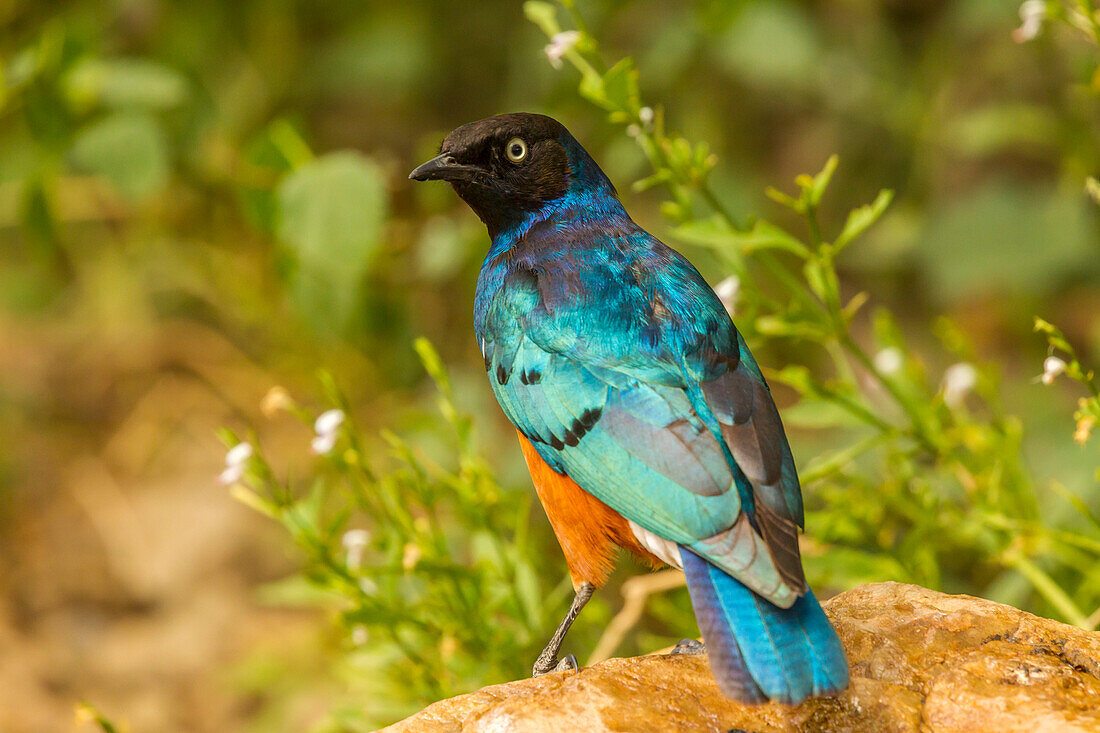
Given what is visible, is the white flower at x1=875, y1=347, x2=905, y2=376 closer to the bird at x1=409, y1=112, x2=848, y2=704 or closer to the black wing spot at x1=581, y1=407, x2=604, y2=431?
the bird at x1=409, y1=112, x2=848, y2=704

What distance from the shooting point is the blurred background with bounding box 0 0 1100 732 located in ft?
12.0

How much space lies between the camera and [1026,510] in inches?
110

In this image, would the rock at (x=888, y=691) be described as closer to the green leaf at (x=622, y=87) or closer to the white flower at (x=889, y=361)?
the white flower at (x=889, y=361)

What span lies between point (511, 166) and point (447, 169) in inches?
6.1

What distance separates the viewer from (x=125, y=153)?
3.62 metres

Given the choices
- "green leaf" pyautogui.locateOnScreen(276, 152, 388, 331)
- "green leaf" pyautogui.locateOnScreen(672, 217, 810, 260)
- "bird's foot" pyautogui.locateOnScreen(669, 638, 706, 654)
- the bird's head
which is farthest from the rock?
"green leaf" pyautogui.locateOnScreen(276, 152, 388, 331)

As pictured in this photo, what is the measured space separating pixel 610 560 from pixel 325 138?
3519 mm

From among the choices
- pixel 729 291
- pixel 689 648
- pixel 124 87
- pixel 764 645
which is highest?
pixel 124 87

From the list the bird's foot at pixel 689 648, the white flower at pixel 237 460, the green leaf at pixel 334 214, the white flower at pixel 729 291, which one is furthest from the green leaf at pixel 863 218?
the green leaf at pixel 334 214

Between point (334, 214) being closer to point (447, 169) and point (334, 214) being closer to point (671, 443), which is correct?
point (447, 169)

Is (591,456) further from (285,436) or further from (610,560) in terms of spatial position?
(285,436)

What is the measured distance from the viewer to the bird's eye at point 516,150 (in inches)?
100

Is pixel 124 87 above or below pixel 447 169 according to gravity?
above

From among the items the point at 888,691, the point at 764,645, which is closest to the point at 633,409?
the point at 764,645
